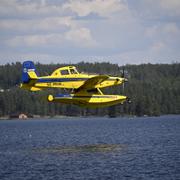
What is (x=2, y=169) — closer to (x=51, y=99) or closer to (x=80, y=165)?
(x=80, y=165)

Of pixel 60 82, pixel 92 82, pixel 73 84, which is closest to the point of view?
pixel 60 82

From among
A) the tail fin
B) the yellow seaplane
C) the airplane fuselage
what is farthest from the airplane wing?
the tail fin

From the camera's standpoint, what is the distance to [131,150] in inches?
2518

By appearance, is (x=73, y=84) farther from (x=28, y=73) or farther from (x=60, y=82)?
(x=28, y=73)

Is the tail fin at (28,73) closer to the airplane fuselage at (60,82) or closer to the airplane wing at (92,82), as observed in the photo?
the airplane fuselage at (60,82)

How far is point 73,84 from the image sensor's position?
6175 cm

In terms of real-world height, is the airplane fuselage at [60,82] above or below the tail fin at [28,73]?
below

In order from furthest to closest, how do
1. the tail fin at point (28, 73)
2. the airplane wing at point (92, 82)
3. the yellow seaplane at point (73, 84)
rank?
the tail fin at point (28, 73) → the yellow seaplane at point (73, 84) → the airplane wing at point (92, 82)

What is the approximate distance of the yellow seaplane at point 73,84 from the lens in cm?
6111

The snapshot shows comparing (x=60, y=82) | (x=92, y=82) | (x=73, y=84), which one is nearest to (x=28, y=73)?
(x=60, y=82)

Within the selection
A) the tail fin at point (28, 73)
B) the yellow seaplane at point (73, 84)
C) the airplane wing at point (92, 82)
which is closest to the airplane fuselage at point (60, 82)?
the yellow seaplane at point (73, 84)

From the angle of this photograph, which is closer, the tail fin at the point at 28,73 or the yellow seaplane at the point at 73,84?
the yellow seaplane at the point at 73,84

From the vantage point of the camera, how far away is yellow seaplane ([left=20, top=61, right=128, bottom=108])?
61112 millimetres

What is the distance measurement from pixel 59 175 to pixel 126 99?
16.1 metres
